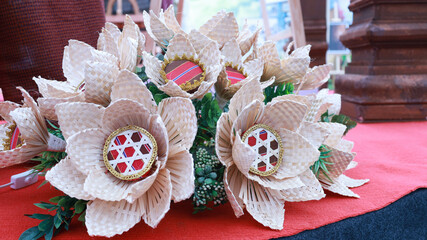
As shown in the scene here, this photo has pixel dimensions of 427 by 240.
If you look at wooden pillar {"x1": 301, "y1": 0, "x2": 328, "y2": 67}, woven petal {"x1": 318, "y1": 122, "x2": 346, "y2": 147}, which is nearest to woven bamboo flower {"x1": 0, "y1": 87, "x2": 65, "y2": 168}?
woven petal {"x1": 318, "y1": 122, "x2": 346, "y2": 147}

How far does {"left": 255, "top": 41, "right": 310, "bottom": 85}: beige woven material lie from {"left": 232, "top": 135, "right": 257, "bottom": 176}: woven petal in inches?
8.2

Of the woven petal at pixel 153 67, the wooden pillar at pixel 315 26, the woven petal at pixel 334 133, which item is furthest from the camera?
the wooden pillar at pixel 315 26

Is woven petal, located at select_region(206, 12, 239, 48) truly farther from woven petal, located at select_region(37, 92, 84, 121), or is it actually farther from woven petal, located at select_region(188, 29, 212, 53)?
woven petal, located at select_region(37, 92, 84, 121)

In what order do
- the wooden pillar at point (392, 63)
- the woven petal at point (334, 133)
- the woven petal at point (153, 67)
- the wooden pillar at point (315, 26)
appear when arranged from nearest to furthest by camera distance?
the woven petal at point (153, 67) → the woven petal at point (334, 133) → the wooden pillar at point (392, 63) → the wooden pillar at point (315, 26)

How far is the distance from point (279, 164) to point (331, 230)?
115 mm

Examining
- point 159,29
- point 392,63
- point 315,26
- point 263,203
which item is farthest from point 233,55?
point 315,26

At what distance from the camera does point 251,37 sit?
0.59 meters

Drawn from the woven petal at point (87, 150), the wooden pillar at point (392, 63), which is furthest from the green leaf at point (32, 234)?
the wooden pillar at point (392, 63)

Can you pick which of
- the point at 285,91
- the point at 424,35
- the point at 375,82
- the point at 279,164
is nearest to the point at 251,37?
the point at 285,91

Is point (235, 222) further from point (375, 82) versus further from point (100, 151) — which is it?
point (375, 82)

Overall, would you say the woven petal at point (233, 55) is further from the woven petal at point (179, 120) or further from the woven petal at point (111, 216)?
the woven petal at point (111, 216)

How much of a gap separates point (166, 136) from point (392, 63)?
46.1 inches

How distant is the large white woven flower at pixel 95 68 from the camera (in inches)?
16.8

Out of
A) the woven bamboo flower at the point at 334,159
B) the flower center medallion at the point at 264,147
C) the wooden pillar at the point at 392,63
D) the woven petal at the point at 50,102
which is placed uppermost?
the woven petal at the point at 50,102
